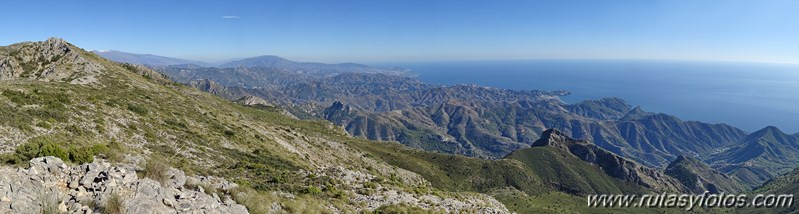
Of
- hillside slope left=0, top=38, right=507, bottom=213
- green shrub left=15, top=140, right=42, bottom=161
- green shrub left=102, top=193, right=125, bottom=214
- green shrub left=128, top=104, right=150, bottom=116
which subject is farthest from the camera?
green shrub left=128, top=104, right=150, bottom=116

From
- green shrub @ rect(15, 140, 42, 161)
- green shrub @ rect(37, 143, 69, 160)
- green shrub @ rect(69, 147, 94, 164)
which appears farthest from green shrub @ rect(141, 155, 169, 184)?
green shrub @ rect(15, 140, 42, 161)

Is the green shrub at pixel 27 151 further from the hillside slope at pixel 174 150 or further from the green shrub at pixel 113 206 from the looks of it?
the green shrub at pixel 113 206

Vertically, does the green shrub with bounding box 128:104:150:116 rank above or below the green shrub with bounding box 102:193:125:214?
below

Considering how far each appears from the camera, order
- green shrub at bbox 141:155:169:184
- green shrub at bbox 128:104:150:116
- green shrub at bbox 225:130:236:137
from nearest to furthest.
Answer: green shrub at bbox 141:155:169:184
green shrub at bbox 128:104:150:116
green shrub at bbox 225:130:236:137

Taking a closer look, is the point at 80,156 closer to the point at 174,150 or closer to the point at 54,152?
the point at 54,152

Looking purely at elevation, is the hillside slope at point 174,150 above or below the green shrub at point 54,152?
below

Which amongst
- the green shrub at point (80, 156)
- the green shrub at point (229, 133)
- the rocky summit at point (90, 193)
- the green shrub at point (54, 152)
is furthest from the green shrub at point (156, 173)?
the green shrub at point (229, 133)

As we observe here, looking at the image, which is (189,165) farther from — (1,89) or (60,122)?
(1,89)

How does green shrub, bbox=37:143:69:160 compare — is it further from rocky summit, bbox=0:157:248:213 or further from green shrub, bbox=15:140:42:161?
rocky summit, bbox=0:157:248:213

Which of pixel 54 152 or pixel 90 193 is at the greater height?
pixel 54 152

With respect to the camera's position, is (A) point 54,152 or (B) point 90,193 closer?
(B) point 90,193

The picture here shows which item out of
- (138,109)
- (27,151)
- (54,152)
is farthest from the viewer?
(138,109)

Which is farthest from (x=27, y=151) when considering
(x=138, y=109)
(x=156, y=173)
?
(x=138, y=109)

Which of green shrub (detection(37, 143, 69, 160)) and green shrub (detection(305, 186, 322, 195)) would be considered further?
green shrub (detection(305, 186, 322, 195))
